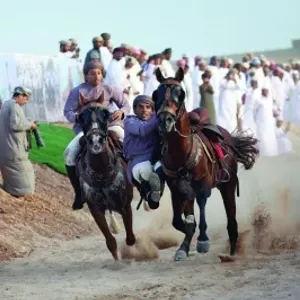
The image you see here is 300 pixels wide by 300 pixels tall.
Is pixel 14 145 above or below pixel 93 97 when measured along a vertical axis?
below

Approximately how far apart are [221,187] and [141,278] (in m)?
2.12

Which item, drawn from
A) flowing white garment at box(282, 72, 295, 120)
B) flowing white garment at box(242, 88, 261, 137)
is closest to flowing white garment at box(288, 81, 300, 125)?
flowing white garment at box(282, 72, 295, 120)

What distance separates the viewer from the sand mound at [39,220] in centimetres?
1546

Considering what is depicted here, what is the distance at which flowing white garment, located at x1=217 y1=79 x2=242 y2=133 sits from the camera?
28.0 m

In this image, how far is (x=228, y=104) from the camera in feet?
92.2

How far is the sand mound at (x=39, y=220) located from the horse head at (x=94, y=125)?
2667mm

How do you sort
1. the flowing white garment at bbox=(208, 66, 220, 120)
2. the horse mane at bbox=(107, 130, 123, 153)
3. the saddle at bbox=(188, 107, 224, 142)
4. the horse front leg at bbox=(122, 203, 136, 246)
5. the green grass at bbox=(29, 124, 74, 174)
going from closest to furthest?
the saddle at bbox=(188, 107, 224, 142) → the horse mane at bbox=(107, 130, 123, 153) → the horse front leg at bbox=(122, 203, 136, 246) → the green grass at bbox=(29, 124, 74, 174) → the flowing white garment at bbox=(208, 66, 220, 120)

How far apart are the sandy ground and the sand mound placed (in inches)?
6.9

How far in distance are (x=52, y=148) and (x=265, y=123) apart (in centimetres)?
864

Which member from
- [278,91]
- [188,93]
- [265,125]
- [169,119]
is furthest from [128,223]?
[278,91]

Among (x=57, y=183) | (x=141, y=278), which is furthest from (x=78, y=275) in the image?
(x=57, y=183)

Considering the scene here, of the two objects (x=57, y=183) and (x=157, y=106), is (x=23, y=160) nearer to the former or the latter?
(x=57, y=183)

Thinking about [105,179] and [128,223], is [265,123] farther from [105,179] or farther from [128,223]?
[105,179]

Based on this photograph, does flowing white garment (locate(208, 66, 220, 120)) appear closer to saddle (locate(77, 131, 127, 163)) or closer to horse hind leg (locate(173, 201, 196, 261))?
saddle (locate(77, 131, 127, 163))
